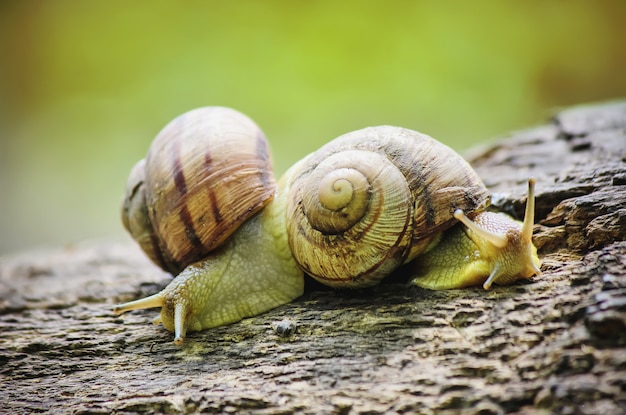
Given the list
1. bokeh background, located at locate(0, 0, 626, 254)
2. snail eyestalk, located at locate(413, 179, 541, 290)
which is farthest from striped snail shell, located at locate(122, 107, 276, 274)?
bokeh background, located at locate(0, 0, 626, 254)

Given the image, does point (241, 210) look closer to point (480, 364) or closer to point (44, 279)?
point (480, 364)

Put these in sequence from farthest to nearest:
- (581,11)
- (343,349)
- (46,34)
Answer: (46,34), (581,11), (343,349)

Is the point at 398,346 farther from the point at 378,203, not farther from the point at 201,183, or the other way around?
the point at 201,183

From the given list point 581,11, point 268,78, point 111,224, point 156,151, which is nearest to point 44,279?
point 156,151

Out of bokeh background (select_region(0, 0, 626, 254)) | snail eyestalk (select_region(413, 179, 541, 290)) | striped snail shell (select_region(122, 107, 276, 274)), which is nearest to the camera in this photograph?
snail eyestalk (select_region(413, 179, 541, 290))

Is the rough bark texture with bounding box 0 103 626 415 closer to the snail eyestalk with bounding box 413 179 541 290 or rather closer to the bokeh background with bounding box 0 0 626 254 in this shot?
the snail eyestalk with bounding box 413 179 541 290

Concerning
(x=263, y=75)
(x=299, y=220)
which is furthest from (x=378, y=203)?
(x=263, y=75)
